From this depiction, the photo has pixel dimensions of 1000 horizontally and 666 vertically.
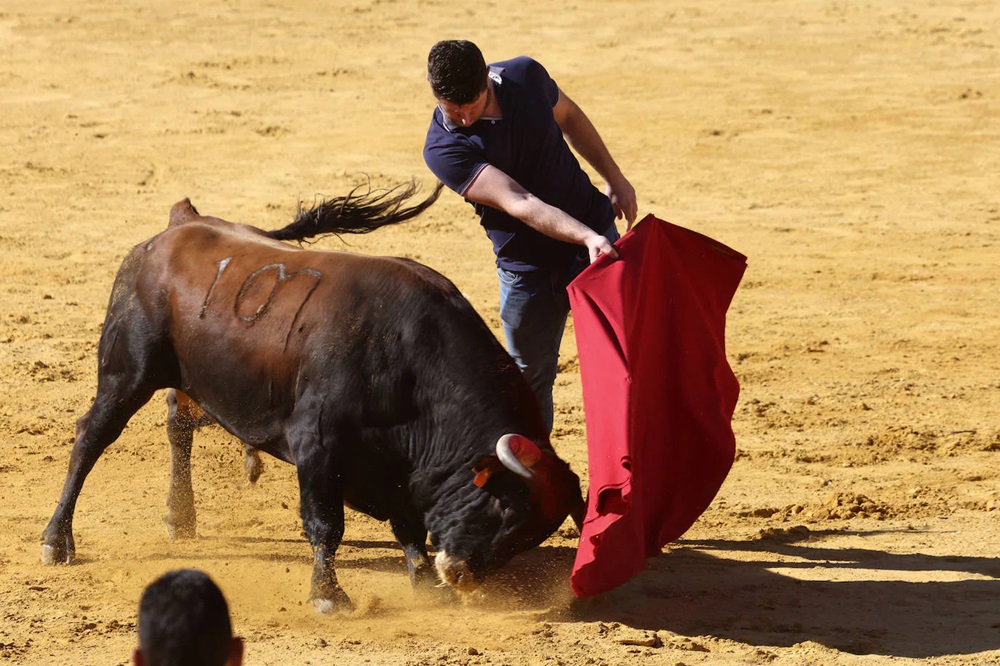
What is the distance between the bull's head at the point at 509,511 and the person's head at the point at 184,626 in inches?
89.1

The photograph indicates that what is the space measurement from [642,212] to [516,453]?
6.86 m

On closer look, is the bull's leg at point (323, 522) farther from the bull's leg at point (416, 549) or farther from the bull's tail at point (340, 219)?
the bull's tail at point (340, 219)

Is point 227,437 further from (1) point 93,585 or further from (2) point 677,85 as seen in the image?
(2) point 677,85

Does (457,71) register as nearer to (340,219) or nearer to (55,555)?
(340,219)

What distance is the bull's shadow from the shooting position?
4.96 m

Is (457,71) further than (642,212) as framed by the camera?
No

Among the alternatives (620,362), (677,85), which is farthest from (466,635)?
(677,85)

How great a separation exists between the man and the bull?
37 cm

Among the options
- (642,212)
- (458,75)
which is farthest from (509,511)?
(642,212)

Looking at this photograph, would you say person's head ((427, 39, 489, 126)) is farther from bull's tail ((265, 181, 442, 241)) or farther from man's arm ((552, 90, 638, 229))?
bull's tail ((265, 181, 442, 241))

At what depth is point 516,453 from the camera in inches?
188

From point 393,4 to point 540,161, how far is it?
1359 centimetres

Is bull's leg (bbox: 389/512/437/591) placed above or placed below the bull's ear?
below

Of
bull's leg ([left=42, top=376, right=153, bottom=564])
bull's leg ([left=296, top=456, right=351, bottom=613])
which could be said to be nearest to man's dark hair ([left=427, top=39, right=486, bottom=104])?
bull's leg ([left=296, top=456, right=351, bottom=613])
